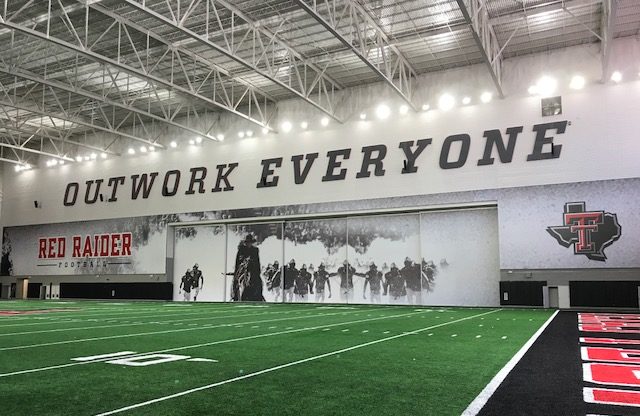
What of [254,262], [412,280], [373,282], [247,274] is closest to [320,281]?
[373,282]

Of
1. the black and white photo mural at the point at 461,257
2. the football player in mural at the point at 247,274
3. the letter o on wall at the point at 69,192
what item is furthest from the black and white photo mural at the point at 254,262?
the letter o on wall at the point at 69,192

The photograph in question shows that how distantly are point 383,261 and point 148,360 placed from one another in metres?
17.4

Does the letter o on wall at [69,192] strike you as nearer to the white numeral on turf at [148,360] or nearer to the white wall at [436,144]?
the white wall at [436,144]

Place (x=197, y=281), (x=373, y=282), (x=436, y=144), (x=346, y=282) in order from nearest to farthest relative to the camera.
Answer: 1. (x=436, y=144)
2. (x=373, y=282)
3. (x=346, y=282)
4. (x=197, y=281)

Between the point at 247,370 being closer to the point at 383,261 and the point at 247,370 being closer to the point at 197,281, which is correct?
the point at 383,261

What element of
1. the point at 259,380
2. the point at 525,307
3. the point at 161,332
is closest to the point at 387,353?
the point at 259,380

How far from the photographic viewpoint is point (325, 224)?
2434cm

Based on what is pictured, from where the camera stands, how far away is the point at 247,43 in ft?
65.2

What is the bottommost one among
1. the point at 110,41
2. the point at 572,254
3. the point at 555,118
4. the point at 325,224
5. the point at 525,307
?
the point at 525,307

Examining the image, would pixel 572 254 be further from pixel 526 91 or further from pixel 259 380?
pixel 259 380

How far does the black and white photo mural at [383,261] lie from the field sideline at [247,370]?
12.7m

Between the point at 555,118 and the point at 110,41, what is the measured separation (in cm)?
1622

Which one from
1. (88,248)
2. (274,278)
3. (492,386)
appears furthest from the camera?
(88,248)

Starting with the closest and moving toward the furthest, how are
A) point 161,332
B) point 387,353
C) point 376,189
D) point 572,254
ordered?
point 387,353, point 161,332, point 572,254, point 376,189
